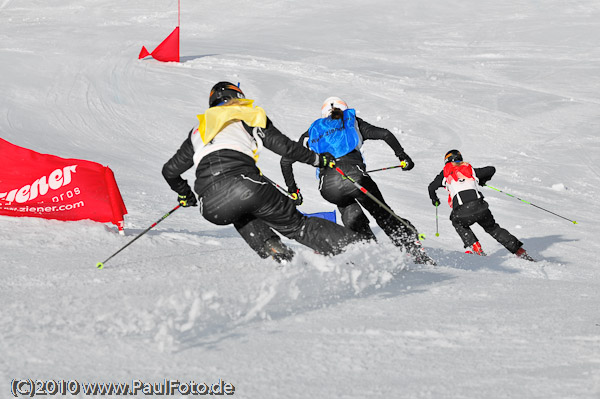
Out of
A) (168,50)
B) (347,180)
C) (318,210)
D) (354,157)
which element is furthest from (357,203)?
(168,50)

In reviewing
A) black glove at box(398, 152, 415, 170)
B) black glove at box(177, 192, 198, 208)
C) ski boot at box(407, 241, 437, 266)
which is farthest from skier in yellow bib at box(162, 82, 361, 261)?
black glove at box(398, 152, 415, 170)

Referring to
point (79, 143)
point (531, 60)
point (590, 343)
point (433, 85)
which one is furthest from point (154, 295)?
point (531, 60)

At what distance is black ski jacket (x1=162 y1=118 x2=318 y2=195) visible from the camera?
4215 millimetres

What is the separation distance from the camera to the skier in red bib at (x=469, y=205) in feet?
22.8

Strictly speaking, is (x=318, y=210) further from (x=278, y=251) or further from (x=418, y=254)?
(x=278, y=251)

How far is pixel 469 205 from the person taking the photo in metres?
6.98

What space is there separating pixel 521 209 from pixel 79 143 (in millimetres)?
6758

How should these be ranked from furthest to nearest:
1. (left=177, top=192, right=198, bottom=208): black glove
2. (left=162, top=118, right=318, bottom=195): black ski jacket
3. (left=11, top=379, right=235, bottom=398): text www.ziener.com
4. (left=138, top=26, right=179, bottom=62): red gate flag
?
1. (left=138, top=26, right=179, bottom=62): red gate flag
2. (left=177, top=192, right=198, bottom=208): black glove
3. (left=162, top=118, right=318, bottom=195): black ski jacket
4. (left=11, top=379, right=235, bottom=398): text www.ziener.com

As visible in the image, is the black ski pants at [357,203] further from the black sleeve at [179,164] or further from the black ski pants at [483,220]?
the black sleeve at [179,164]

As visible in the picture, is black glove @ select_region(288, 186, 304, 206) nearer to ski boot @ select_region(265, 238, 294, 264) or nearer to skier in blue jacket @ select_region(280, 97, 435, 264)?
skier in blue jacket @ select_region(280, 97, 435, 264)

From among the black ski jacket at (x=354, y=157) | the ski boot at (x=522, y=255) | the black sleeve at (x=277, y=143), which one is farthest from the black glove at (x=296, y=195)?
the ski boot at (x=522, y=255)

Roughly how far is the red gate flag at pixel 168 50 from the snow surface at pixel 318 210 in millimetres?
289

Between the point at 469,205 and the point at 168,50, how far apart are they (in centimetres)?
1173

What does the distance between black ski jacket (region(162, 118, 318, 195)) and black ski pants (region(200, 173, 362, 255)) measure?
0.16 ft
